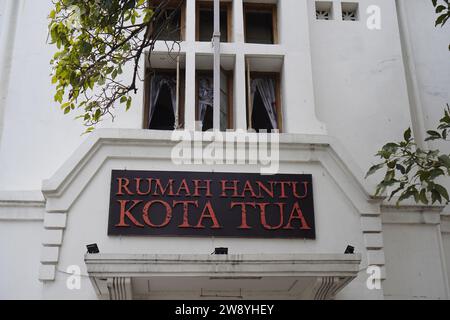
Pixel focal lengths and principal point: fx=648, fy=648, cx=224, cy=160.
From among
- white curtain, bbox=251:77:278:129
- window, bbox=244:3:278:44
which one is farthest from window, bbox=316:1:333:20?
white curtain, bbox=251:77:278:129

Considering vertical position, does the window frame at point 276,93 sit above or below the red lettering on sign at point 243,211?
above

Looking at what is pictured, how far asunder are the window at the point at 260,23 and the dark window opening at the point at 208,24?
1.29 ft

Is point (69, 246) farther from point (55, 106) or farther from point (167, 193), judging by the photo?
point (55, 106)

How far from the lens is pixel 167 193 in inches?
373

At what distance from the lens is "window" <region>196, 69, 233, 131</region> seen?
1112 centimetres

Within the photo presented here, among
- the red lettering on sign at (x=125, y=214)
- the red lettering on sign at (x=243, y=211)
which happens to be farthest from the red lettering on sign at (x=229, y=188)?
the red lettering on sign at (x=125, y=214)

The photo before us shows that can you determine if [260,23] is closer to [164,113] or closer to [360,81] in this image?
[360,81]

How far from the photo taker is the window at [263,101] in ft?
36.7

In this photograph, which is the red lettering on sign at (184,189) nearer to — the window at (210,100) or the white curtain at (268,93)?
the window at (210,100)

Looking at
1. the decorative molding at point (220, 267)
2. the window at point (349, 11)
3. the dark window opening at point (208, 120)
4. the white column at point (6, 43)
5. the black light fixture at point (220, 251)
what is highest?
the window at point (349, 11)

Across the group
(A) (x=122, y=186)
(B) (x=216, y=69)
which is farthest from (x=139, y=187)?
(B) (x=216, y=69)

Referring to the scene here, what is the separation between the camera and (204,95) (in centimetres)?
1136
